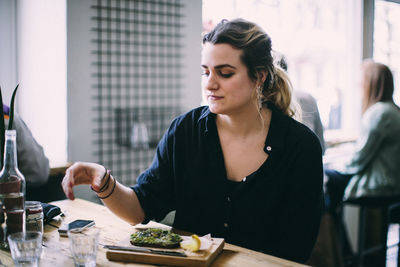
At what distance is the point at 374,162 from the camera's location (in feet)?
10.0

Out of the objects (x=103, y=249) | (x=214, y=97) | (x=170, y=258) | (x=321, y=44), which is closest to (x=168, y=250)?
(x=170, y=258)

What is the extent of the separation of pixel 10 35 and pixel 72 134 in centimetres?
80

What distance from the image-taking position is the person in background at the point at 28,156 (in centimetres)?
212

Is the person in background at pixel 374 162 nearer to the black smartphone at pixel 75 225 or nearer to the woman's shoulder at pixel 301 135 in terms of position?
the woman's shoulder at pixel 301 135

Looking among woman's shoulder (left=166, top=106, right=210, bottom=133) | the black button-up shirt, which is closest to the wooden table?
the black button-up shirt

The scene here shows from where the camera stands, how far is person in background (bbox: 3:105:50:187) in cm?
212

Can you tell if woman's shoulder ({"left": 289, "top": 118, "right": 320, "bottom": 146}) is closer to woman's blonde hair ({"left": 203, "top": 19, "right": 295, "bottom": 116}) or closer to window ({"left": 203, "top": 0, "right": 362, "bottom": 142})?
woman's blonde hair ({"left": 203, "top": 19, "right": 295, "bottom": 116})

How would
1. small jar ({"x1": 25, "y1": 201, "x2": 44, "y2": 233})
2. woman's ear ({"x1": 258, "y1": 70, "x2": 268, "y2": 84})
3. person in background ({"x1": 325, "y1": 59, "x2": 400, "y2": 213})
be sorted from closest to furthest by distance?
small jar ({"x1": 25, "y1": 201, "x2": 44, "y2": 233})
woman's ear ({"x1": 258, "y1": 70, "x2": 268, "y2": 84})
person in background ({"x1": 325, "y1": 59, "x2": 400, "y2": 213})

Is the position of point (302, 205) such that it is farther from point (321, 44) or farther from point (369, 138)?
point (321, 44)

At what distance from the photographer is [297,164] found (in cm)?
147

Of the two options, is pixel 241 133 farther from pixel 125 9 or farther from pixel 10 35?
pixel 10 35

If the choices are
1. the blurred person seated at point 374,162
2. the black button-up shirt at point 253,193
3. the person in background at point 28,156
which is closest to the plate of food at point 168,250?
the black button-up shirt at point 253,193

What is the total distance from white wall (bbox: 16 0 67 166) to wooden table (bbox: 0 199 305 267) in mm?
1195

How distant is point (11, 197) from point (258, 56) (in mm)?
982
